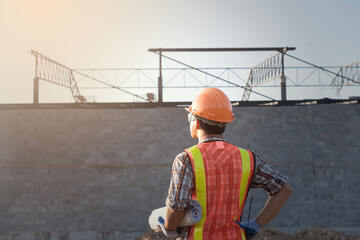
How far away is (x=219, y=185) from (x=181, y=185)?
0.20m

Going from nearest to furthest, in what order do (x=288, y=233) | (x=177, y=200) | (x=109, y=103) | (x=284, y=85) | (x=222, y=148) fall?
(x=177, y=200), (x=222, y=148), (x=288, y=233), (x=109, y=103), (x=284, y=85)

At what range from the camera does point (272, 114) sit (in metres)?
8.02

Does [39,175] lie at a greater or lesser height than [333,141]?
lesser

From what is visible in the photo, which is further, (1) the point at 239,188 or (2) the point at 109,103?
(2) the point at 109,103

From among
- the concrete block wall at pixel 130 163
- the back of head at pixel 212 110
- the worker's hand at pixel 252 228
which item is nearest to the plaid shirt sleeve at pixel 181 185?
the back of head at pixel 212 110

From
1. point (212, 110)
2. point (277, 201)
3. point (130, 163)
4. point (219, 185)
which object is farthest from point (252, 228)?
point (130, 163)

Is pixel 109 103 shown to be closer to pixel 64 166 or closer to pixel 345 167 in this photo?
pixel 64 166

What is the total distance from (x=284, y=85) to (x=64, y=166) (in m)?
6.01

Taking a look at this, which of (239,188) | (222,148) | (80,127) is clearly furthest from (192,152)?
(80,127)

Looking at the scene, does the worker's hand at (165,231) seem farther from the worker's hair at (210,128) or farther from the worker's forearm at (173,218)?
the worker's hair at (210,128)

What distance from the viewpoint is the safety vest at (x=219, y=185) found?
1729mm

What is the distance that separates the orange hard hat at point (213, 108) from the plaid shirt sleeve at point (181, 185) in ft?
1.03

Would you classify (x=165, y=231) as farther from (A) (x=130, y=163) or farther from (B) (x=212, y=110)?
(A) (x=130, y=163)

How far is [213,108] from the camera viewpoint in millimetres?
1918
